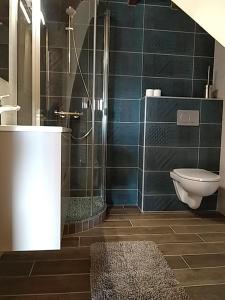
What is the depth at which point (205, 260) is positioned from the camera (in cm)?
180

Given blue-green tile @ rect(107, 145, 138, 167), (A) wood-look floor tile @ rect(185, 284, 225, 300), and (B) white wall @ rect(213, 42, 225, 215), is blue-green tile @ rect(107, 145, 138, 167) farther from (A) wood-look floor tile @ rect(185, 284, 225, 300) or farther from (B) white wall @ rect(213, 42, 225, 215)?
(A) wood-look floor tile @ rect(185, 284, 225, 300)

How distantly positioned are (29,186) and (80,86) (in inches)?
60.4

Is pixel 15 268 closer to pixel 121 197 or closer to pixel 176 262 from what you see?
pixel 176 262

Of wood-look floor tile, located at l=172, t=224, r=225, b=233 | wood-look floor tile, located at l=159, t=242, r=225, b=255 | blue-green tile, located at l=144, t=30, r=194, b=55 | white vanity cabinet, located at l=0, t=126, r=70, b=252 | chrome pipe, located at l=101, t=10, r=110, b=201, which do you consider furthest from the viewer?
blue-green tile, located at l=144, t=30, r=194, b=55

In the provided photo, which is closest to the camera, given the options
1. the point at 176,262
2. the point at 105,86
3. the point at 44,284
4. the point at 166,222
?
the point at 44,284

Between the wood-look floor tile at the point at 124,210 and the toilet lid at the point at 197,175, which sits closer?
the toilet lid at the point at 197,175

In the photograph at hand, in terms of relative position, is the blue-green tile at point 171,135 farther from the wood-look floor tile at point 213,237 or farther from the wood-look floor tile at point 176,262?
the wood-look floor tile at point 176,262

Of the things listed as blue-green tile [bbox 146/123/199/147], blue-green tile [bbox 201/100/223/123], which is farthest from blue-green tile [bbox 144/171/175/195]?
blue-green tile [bbox 201/100/223/123]

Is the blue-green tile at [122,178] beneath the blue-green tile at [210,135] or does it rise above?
beneath

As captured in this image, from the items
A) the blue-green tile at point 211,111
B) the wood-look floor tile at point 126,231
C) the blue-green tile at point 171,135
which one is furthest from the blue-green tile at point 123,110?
the wood-look floor tile at point 126,231

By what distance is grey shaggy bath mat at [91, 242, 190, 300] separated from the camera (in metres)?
1.38

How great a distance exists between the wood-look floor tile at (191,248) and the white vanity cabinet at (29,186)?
3.19 ft

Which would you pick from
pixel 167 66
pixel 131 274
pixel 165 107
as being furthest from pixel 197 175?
pixel 167 66

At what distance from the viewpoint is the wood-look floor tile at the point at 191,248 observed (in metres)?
1.91
